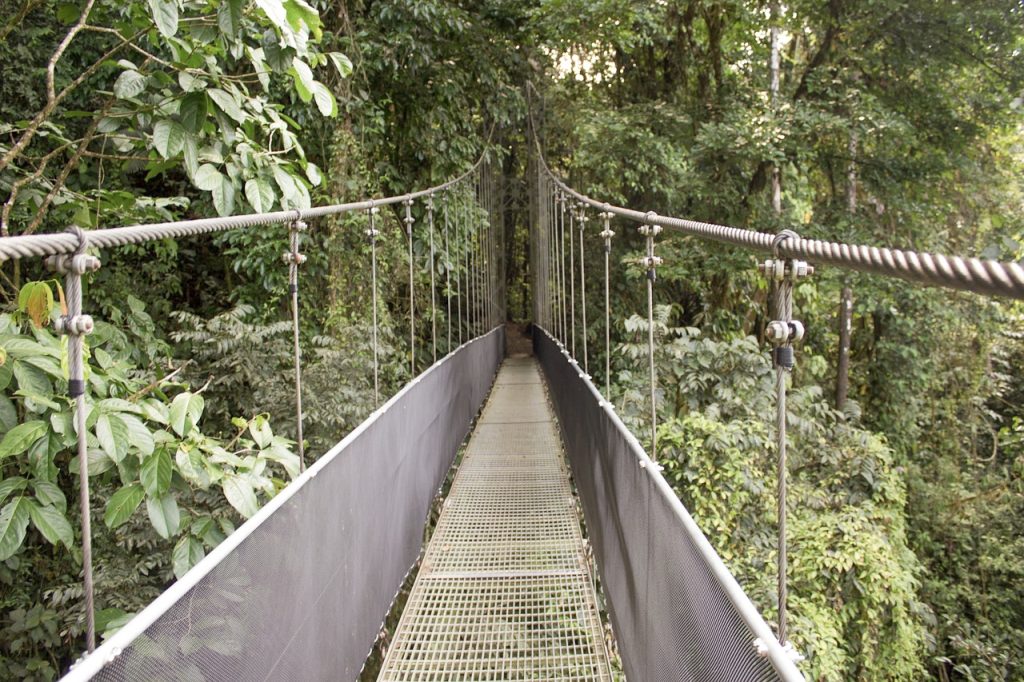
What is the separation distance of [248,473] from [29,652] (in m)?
2.26

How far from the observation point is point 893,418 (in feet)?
27.1

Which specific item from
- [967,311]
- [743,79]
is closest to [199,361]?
[743,79]

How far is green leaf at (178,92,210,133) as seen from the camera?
140cm

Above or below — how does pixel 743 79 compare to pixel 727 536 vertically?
above

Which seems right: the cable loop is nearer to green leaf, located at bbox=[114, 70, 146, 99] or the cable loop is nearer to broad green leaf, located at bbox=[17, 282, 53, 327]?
broad green leaf, located at bbox=[17, 282, 53, 327]

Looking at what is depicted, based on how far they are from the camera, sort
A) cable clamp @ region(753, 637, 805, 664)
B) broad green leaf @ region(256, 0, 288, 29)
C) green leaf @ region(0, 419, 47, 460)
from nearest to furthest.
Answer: cable clamp @ region(753, 637, 805, 664)
green leaf @ region(0, 419, 47, 460)
broad green leaf @ region(256, 0, 288, 29)

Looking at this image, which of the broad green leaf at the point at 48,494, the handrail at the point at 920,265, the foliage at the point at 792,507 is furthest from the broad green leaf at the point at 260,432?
the foliage at the point at 792,507

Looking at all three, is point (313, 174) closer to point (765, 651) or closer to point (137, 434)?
point (137, 434)

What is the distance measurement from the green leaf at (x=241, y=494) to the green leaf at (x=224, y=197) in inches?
20.5

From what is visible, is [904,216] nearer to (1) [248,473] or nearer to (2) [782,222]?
(2) [782,222]

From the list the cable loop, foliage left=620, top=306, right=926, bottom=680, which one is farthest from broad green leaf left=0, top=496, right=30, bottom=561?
foliage left=620, top=306, right=926, bottom=680

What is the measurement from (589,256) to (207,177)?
8.19 m

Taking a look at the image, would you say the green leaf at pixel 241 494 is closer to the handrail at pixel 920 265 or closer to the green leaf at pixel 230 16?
the green leaf at pixel 230 16

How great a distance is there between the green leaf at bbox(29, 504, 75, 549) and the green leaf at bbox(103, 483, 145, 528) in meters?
0.05
